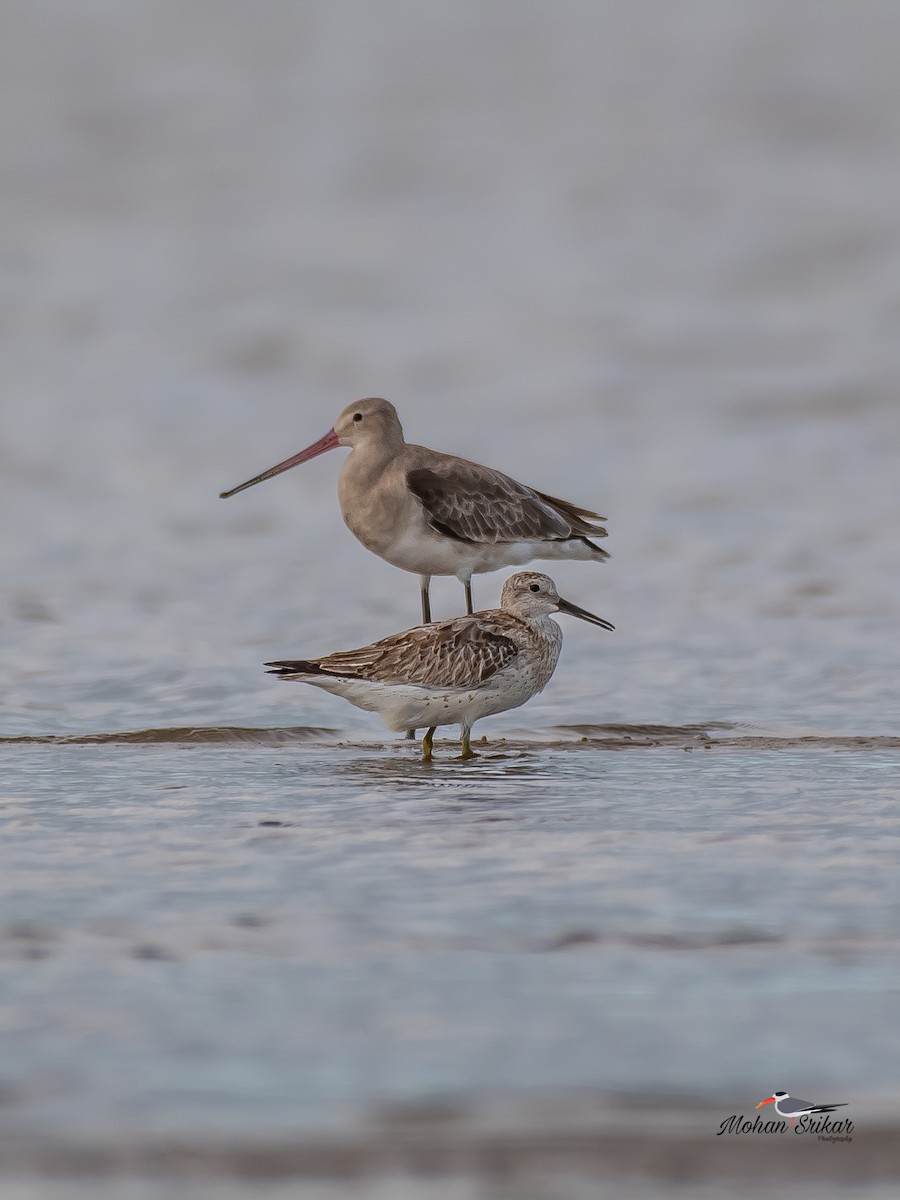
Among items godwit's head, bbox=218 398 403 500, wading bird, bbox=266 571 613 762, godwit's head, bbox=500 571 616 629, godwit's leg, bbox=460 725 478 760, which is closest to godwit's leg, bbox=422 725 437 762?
wading bird, bbox=266 571 613 762

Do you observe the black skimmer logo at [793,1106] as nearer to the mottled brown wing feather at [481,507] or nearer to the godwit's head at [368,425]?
the mottled brown wing feather at [481,507]

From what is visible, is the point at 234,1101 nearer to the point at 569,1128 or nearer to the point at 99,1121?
the point at 99,1121

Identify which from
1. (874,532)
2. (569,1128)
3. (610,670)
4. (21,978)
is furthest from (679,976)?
(874,532)

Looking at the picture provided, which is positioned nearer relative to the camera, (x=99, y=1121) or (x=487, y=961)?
(x=99, y=1121)

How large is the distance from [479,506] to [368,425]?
790 millimetres

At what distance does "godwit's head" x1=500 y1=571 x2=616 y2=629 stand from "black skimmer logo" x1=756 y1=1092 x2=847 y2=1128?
17.1ft

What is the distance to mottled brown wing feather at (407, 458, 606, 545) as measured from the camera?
35.0ft

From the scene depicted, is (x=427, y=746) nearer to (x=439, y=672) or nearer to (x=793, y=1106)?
(x=439, y=672)

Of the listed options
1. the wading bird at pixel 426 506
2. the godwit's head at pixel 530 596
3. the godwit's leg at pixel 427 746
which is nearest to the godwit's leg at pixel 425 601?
the wading bird at pixel 426 506

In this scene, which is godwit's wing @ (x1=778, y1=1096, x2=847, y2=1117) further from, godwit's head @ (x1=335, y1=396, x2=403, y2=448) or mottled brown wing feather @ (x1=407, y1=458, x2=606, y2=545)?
godwit's head @ (x1=335, y1=396, x2=403, y2=448)

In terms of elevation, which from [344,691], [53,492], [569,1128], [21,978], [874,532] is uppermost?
[53,492]

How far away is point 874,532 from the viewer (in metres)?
13.6

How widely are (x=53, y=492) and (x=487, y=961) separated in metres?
11.3

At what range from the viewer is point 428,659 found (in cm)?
827
